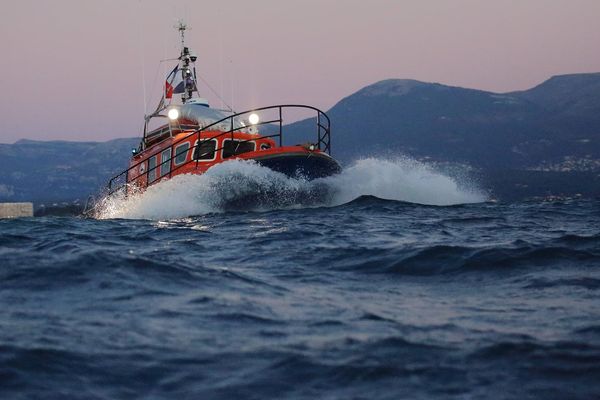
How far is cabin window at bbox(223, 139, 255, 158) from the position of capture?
18.0 metres

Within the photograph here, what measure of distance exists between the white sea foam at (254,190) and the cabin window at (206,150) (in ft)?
3.21

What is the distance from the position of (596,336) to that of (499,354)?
81cm

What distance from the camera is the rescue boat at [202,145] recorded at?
1678cm

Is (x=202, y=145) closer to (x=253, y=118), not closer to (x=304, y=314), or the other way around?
(x=253, y=118)

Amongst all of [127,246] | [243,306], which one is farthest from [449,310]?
[127,246]

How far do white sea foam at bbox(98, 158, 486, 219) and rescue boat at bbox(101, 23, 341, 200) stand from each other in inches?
14.9

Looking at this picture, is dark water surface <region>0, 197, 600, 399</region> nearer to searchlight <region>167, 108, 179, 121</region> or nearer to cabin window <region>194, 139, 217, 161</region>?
cabin window <region>194, 139, 217, 161</region>

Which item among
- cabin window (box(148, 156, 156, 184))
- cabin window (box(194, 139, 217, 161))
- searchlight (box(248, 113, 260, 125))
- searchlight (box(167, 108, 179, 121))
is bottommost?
cabin window (box(148, 156, 156, 184))

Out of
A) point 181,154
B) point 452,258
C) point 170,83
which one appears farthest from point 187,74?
point 452,258

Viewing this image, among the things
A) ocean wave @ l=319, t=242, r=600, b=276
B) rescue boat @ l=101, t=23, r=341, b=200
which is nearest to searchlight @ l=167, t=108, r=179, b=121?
rescue boat @ l=101, t=23, r=341, b=200

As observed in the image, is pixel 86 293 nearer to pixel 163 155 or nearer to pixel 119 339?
pixel 119 339

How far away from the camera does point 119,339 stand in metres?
4.30

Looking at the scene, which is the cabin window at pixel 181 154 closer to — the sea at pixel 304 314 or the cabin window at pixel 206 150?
the cabin window at pixel 206 150

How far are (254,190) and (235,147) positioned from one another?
257cm
